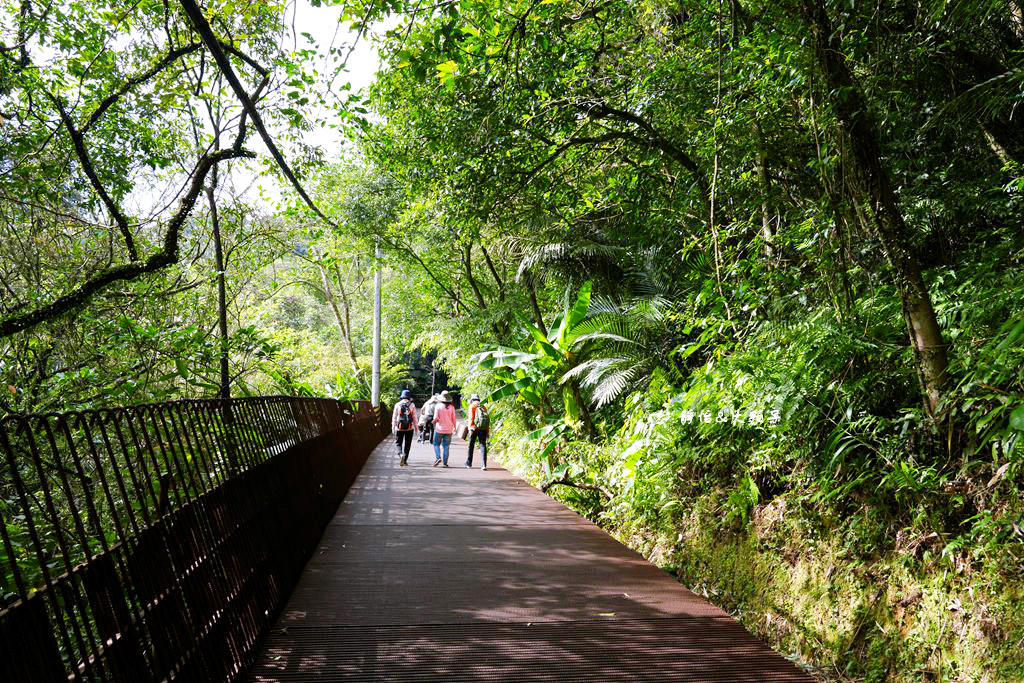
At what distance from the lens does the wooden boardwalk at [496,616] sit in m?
3.88

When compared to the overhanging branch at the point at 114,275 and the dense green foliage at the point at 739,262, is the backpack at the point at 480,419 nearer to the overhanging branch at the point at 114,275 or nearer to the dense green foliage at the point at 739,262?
the dense green foliage at the point at 739,262

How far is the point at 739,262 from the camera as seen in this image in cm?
633

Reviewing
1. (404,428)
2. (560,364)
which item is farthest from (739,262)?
(404,428)

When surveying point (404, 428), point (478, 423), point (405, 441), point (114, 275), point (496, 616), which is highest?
point (114, 275)

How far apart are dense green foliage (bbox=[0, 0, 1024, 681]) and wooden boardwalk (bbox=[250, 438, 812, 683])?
48cm

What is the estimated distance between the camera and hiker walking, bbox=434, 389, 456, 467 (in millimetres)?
14219

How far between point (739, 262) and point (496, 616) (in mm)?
3732

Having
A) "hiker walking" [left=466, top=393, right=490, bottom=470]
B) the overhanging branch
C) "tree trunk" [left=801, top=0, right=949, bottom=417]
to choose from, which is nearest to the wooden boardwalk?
"tree trunk" [left=801, top=0, right=949, bottom=417]

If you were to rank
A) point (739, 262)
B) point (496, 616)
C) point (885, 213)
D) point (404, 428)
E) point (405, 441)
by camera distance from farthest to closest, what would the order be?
point (404, 428)
point (405, 441)
point (739, 262)
point (496, 616)
point (885, 213)

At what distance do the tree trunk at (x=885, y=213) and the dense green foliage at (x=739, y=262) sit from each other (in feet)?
0.05

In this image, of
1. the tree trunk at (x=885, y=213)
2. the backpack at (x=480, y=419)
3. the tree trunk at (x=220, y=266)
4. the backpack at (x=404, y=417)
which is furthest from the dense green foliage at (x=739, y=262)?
the backpack at (x=404, y=417)

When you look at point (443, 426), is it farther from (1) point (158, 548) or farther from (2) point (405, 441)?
(1) point (158, 548)

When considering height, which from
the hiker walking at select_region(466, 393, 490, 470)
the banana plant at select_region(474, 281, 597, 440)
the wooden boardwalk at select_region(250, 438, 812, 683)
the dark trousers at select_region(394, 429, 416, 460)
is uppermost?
the banana plant at select_region(474, 281, 597, 440)

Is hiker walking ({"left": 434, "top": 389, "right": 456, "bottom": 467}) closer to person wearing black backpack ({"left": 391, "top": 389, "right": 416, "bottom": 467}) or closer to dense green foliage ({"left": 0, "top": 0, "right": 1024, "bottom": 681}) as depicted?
person wearing black backpack ({"left": 391, "top": 389, "right": 416, "bottom": 467})
